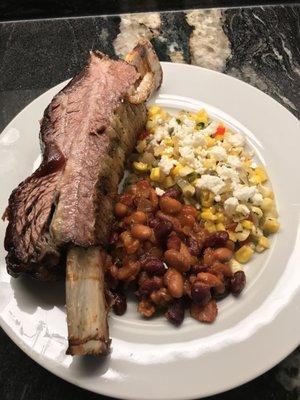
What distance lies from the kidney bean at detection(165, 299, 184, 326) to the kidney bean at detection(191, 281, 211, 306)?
0.06 metres

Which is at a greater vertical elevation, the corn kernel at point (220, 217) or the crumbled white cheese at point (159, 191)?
the crumbled white cheese at point (159, 191)

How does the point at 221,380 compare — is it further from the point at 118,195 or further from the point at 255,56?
the point at 255,56

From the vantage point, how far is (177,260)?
2.06 m

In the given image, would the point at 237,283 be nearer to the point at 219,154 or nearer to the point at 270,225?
the point at 270,225

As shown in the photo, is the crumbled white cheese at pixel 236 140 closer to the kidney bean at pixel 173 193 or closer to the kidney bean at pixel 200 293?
the kidney bean at pixel 173 193

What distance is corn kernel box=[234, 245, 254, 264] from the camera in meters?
2.21

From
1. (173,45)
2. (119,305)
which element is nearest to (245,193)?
(119,305)

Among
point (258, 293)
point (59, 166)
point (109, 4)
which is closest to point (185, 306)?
point (258, 293)

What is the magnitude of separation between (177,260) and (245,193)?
0.46 m

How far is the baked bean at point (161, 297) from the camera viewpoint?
2.05 m

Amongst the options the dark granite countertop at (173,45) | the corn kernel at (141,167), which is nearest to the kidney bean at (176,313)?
the corn kernel at (141,167)

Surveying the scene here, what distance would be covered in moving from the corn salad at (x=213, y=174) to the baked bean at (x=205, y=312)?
0.93 ft

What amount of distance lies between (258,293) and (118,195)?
2.48 ft

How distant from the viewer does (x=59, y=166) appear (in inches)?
87.7
